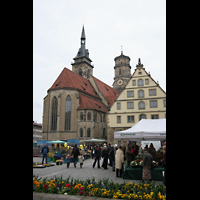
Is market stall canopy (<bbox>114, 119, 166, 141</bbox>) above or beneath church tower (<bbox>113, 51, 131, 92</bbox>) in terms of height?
beneath

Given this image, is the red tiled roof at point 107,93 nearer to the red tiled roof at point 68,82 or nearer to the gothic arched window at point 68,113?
the red tiled roof at point 68,82

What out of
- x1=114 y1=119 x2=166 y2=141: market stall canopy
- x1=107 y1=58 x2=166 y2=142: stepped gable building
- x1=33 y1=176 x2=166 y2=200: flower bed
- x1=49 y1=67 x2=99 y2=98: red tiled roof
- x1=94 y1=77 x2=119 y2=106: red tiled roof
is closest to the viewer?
x1=33 y1=176 x2=166 y2=200: flower bed

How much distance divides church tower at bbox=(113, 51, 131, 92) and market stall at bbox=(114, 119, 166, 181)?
50901mm

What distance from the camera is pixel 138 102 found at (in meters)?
29.5

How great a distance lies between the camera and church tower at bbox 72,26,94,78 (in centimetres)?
5919

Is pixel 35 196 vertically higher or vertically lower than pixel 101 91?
lower

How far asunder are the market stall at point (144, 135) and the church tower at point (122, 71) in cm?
5090

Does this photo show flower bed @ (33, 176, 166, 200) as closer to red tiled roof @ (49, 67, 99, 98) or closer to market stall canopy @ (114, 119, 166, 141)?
market stall canopy @ (114, 119, 166, 141)

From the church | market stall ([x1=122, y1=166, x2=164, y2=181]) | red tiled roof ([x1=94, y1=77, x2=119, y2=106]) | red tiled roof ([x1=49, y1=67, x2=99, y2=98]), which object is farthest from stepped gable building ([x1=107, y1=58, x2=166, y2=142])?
red tiled roof ([x1=94, y1=77, x2=119, y2=106])
